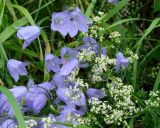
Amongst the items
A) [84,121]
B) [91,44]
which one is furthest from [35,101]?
[91,44]

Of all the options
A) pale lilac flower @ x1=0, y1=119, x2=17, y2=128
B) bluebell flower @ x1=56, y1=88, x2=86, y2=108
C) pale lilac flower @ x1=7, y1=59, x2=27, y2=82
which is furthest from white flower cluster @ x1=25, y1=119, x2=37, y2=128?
pale lilac flower @ x1=7, y1=59, x2=27, y2=82

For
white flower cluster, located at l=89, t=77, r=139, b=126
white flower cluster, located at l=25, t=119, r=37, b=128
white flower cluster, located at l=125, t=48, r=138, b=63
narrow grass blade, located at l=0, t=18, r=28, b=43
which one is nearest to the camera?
white flower cluster, located at l=25, t=119, r=37, b=128

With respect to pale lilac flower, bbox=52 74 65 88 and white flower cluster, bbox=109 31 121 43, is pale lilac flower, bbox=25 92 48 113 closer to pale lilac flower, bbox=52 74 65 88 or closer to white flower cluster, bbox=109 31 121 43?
pale lilac flower, bbox=52 74 65 88

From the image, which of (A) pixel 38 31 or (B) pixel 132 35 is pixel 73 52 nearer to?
(A) pixel 38 31

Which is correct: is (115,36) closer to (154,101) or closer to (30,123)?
(154,101)

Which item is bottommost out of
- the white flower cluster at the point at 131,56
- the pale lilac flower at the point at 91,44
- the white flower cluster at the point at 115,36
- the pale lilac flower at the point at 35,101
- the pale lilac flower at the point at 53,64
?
the pale lilac flower at the point at 35,101

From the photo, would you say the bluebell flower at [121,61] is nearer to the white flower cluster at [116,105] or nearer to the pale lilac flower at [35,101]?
the white flower cluster at [116,105]

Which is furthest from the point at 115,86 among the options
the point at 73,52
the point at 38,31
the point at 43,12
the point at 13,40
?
the point at 43,12

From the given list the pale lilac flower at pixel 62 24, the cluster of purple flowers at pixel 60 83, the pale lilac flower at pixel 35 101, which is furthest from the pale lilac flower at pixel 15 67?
the pale lilac flower at pixel 62 24
